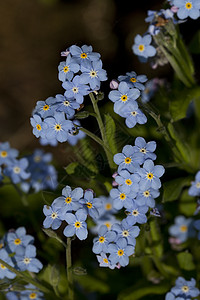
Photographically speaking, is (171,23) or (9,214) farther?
(9,214)

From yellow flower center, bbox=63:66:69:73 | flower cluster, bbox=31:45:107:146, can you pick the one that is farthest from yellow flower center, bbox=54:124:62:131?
yellow flower center, bbox=63:66:69:73

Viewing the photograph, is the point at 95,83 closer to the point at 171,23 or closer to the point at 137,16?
the point at 171,23

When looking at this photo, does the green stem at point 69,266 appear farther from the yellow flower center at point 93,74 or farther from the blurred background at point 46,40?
the blurred background at point 46,40

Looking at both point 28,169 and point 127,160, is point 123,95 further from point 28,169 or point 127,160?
point 28,169

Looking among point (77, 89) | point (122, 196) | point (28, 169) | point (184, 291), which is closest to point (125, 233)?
point (122, 196)

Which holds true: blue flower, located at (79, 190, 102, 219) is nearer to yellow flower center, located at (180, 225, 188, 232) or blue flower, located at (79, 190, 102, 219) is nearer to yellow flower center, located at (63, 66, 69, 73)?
yellow flower center, located at (63, 66, 69, 73)

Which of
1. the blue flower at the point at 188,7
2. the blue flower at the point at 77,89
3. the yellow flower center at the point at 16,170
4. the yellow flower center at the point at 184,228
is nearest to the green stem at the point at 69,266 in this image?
the blue flower at the point at 77,89

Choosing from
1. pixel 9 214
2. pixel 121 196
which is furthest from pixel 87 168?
pixel 9 214
